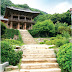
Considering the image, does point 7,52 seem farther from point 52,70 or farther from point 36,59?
point 52,70

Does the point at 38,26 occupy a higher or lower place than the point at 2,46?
higher

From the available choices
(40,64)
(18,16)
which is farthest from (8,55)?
(18,16)

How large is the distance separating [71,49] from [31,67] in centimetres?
195

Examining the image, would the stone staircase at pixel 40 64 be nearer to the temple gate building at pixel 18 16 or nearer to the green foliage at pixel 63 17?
the temple gate building at pixel 18 16

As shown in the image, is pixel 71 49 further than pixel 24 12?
No

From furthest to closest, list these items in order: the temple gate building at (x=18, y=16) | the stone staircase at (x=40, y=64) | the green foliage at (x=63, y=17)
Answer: the green foliage at (x=63, y=17) < the temple gate building at (x=18, y=16) < the stone staircase at (x=40, y=64)

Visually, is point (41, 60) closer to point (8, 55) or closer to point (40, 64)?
point (40, 64)

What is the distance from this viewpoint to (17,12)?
939 inches

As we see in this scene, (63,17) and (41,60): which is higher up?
(63,17)

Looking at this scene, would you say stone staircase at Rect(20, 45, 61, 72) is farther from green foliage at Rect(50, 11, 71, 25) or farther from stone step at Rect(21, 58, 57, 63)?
green foliage at Rect(50, 11, 71, 25)

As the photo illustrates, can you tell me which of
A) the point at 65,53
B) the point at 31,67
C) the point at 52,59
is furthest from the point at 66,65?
the point at 31,67

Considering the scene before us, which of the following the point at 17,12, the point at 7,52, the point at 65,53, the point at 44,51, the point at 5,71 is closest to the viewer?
the point at 65,53

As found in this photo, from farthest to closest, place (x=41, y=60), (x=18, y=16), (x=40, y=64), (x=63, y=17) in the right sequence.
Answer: (x=63, y=17), (x=18, y=16), (x=41, y=60), (x=40, y=64)

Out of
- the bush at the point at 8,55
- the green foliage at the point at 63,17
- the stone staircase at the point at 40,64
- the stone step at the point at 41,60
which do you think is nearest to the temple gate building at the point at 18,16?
the green foliage at the point at 63,17
